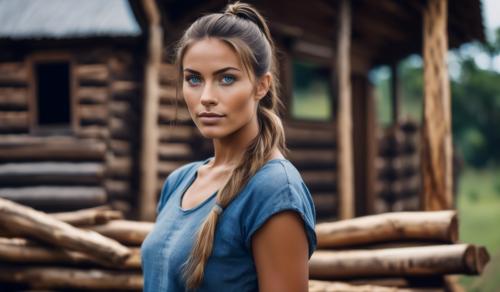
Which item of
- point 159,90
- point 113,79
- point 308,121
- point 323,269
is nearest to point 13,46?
point 113,79

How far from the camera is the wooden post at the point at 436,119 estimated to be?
6.65m

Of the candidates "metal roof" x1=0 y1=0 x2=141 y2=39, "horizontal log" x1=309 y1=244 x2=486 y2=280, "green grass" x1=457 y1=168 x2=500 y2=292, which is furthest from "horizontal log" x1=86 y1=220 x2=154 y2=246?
"metal roof" x1=0 y1=0 x2=141 y2=39

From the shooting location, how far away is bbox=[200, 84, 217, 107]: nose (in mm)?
2283

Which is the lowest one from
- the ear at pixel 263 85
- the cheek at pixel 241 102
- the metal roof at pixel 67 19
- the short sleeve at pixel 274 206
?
the short sleeve at pixel 274 206

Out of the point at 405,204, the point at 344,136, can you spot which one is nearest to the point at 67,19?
the point at 344,136

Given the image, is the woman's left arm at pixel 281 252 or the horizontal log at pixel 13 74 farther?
the horizontal log at pixel 13 74

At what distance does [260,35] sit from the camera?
238 centimetres

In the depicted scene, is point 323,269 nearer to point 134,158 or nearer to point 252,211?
point 252,211

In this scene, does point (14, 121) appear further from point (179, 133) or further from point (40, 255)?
point (40, 255)

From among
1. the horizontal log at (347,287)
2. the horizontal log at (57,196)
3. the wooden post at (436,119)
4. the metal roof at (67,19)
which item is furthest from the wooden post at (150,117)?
the horizontal log at (347,287)

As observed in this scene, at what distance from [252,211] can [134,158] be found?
8408 millimetres

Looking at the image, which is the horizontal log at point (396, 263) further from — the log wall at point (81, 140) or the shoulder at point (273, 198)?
the log wall at point (81, 140)

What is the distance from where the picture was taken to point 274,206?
2.05 metres

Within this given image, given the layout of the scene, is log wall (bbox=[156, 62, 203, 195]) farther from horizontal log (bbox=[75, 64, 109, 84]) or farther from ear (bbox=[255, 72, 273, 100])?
ear (bbox=[255, 72, 273, 100])
